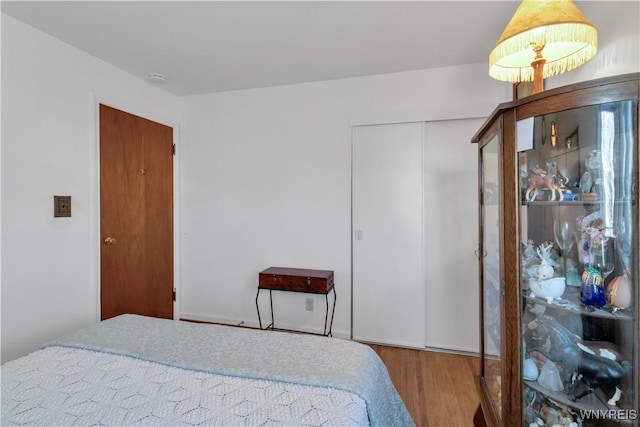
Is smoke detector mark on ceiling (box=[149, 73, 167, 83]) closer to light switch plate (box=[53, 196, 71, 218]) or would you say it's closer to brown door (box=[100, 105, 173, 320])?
brown door (box=[100, 105, 173, 320])

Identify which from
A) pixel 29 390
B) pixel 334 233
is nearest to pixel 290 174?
pixel 334 233

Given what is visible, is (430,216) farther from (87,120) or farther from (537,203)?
(87,120)

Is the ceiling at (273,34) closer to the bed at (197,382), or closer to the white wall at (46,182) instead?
the white wall at (46,182)

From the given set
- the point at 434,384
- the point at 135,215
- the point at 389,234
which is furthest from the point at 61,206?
the point at 434,384

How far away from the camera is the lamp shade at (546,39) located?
1.15 m

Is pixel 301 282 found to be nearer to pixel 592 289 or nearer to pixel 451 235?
pixel 451 235

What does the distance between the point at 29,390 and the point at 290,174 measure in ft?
7.43

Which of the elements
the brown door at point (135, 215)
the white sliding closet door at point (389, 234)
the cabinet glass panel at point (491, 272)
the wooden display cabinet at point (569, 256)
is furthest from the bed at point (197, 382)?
the white sliding closet door at point (389, 234)

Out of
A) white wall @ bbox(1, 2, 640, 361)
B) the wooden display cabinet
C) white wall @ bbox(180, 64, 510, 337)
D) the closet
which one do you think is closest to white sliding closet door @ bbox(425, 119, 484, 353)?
the closet

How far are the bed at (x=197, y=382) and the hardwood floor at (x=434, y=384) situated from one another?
0.60 metres

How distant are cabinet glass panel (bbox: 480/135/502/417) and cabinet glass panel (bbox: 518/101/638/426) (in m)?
0.14

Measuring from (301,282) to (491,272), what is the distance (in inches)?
61.4

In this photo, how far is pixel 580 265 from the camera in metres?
1.14

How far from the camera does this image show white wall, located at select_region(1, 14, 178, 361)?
1.88 metres
